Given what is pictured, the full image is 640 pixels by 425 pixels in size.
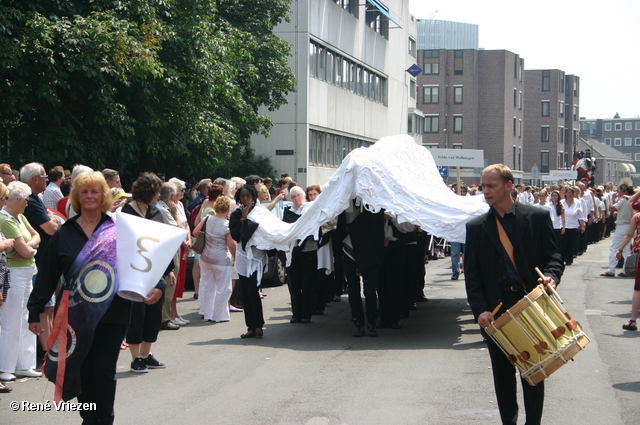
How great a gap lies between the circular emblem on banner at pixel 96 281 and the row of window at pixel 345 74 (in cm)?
3074

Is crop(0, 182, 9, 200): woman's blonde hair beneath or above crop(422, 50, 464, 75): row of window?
beneath

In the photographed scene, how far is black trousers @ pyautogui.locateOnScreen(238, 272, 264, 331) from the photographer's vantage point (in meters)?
9.92

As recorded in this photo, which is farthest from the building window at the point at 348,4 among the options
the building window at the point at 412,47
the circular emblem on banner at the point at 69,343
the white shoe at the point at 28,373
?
the circular emblem on banner at the point at 69,343

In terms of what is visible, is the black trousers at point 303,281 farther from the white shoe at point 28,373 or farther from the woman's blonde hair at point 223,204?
the white shoe at point 28,373

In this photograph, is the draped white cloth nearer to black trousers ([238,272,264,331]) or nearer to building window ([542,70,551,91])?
black trousers ([238,272,264,331])

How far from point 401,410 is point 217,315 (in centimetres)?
543

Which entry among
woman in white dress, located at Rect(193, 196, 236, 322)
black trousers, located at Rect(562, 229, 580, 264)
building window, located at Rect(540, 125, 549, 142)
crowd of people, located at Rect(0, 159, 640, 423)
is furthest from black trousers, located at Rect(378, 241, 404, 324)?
building window, located at Rect(540, 125, 549, 142)

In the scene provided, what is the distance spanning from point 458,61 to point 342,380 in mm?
85648

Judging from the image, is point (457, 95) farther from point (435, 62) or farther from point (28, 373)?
point (28, 373)

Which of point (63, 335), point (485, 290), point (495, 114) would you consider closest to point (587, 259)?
point (485, 290)

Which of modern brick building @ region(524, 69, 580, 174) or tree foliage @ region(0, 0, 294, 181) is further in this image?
modern brick building @ region(524, 69, 580, 174)

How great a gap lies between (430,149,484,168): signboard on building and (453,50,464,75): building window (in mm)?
66503

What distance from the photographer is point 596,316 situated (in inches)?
468

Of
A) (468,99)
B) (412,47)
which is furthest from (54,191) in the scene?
(468,99)
